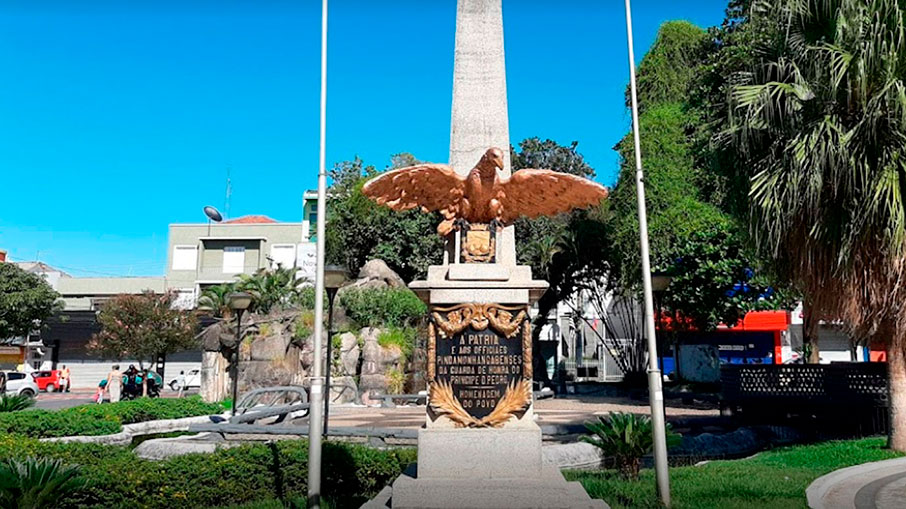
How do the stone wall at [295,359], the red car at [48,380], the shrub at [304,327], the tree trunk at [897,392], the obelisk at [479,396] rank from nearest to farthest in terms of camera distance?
the obelisk at [479,396] → the tree trunk at [897,392] → the stone wall at [295,359] → the shrub at [304,327] → the red car at [48,380]

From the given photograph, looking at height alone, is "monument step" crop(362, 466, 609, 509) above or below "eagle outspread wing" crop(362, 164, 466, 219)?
below

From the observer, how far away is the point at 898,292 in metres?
10.6

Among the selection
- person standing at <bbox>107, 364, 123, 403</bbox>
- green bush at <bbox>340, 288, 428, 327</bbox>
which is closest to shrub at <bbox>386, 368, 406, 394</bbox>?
green bush at <bbox>340, 288, 428, 327</bbox>

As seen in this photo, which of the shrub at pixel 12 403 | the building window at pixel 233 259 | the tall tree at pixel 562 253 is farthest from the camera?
the building window at pixel 233 259

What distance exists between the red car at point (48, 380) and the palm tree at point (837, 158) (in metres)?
38.6

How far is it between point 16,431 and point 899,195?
15546 mm

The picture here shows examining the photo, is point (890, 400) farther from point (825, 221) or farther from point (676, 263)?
point (676, 263)

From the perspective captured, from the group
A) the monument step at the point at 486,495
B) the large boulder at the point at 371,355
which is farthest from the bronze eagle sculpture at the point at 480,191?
the large boulder at the point at 371,355

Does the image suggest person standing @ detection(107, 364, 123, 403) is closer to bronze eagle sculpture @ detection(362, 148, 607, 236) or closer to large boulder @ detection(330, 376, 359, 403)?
large boulder @ detection(330, 376, 359, 403)

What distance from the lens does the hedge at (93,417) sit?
13203 mm

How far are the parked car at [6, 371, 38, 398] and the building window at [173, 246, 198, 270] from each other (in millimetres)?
15661

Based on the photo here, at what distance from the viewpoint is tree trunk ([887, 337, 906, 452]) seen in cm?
1107

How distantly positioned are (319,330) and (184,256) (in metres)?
43.5

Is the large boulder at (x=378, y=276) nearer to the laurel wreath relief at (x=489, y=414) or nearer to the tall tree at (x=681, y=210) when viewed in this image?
the tall tree at (x=681, y=210)
